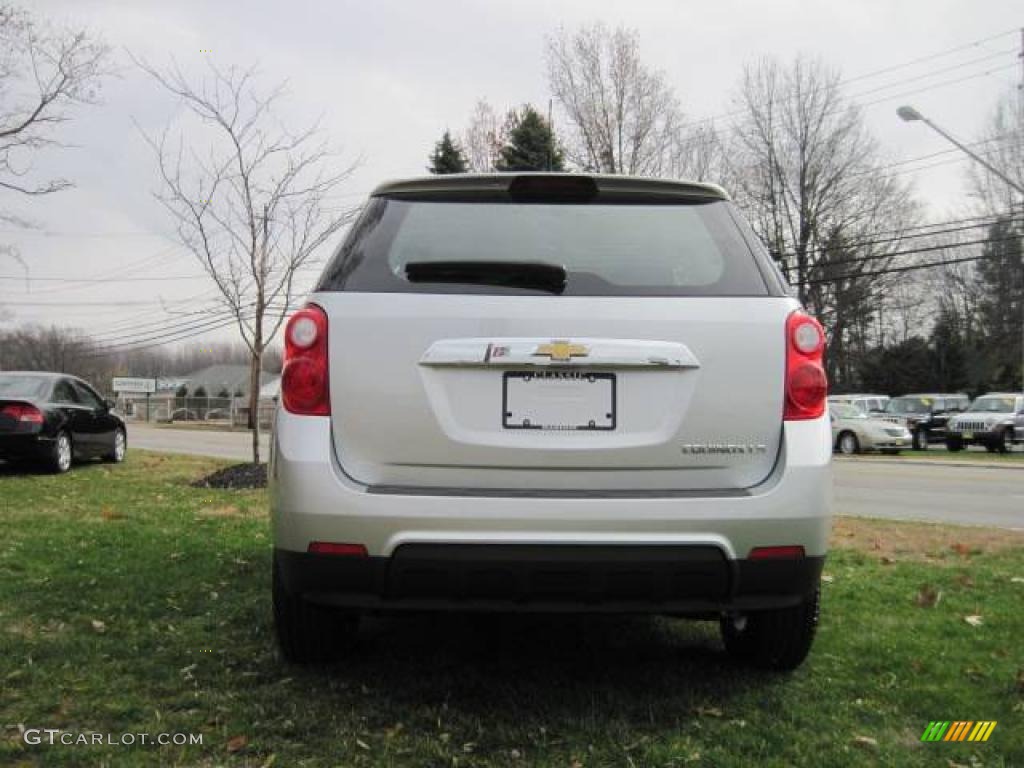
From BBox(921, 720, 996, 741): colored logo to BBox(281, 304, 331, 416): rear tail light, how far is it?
2.17 metres

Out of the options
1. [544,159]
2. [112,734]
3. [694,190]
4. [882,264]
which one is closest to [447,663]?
[112,734]

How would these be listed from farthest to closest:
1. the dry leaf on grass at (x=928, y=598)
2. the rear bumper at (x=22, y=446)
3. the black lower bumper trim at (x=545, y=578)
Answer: the rear bumper at (x=22, y=446) → the dry leaf on grass at (x=928, y=598) → the black lower bumper trim at (x=545, y=578)

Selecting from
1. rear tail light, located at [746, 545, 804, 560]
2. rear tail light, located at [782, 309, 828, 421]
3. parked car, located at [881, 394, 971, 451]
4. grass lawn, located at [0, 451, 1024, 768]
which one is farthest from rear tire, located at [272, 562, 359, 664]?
parked car, located at [881, 394, 971, 451]

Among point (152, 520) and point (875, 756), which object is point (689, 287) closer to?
point (875, 756)

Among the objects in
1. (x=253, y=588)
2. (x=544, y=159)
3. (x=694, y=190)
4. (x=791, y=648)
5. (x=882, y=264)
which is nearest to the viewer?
(x=694, y=190)

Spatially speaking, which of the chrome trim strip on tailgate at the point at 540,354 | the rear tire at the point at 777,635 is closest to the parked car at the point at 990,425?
the rear tire at the point at 777,635

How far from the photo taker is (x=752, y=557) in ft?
8.50

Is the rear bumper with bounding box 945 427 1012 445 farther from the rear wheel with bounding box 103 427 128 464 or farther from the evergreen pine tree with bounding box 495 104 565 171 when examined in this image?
the rear wheel with bounding box 103 427 128 464

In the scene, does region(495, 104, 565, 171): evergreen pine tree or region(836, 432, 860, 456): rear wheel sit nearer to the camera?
region(836, 432, 860, 456): rear wheel

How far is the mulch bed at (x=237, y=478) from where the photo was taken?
9.91 metres

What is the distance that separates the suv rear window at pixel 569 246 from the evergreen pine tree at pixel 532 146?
975 inches

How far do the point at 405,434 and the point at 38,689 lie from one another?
173 cm

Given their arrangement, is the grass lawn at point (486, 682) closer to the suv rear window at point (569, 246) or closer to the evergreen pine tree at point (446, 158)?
the suv rear window at point (569, 246)

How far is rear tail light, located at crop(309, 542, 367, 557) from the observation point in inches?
100
